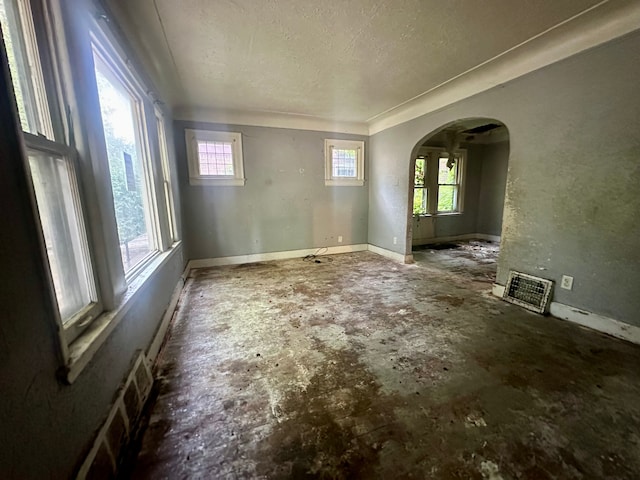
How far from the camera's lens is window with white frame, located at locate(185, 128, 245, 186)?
14.0 ft

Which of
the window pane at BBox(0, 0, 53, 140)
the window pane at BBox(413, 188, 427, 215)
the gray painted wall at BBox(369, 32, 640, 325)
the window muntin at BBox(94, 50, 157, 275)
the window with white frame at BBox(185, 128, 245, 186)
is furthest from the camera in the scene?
the window pane at BBox(413, 188, 427, 215)

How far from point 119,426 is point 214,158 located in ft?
13.2

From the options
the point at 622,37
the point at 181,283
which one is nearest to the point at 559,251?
the point at 622,37

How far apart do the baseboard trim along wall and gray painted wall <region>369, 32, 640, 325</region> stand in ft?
0.18

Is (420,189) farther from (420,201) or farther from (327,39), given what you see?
(327,39)

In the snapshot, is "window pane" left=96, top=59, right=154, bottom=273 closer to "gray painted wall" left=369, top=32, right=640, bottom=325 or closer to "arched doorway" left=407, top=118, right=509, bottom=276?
"gray painted wall" left=369, top=32, right=640, bottom=325

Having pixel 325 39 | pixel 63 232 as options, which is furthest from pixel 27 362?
pixel 325 39

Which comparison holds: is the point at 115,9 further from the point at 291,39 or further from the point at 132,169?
the point at 291,39

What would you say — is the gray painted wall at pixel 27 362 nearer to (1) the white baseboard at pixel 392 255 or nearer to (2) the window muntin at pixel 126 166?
(2) the window muntin at pixel 126 166

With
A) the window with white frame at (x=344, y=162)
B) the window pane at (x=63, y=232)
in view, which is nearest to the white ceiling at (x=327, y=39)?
the window pane at (x=63, y=232)

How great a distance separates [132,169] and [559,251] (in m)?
4.06

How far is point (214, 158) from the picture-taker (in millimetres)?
4434

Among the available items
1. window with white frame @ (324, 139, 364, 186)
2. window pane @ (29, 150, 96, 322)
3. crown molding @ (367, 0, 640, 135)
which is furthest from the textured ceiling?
window with white frame @ (324, 139, 364, 186)

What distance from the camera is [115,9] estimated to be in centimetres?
174
